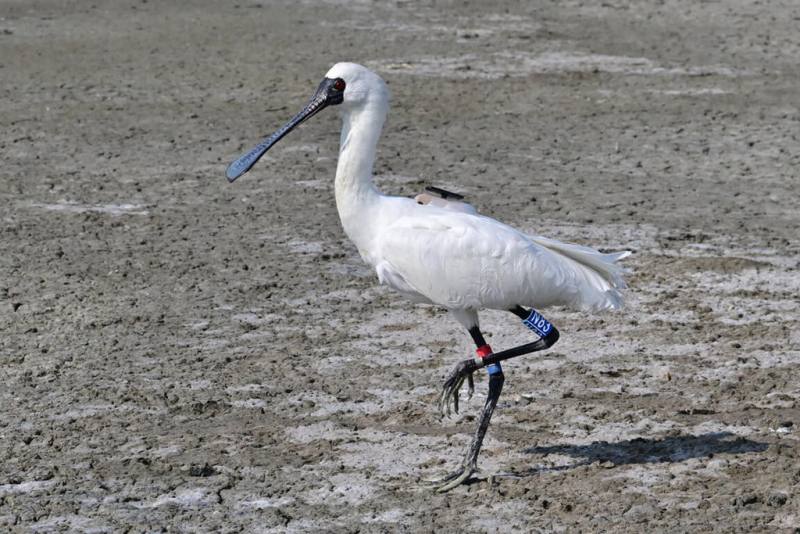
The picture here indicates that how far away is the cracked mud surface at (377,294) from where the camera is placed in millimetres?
6082

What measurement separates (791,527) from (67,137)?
824 cm

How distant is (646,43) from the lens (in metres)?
16.1

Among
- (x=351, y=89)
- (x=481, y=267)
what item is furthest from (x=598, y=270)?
(x=351, y=89)

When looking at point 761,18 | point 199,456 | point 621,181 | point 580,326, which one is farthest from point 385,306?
point 761,18

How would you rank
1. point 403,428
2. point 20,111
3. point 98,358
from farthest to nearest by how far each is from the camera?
point 20,111 → point 98,358 → point 403,428

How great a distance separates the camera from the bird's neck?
20.3 feet

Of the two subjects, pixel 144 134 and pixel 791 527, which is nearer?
pixel 791 527

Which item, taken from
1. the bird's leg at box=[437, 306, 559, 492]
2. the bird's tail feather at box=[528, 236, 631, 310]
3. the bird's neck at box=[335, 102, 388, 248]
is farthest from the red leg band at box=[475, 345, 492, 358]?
the bird's neck at box=[335, 102, 388, 248]

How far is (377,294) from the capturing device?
868 centimetres

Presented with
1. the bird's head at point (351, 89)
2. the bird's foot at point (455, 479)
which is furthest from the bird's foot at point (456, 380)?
the bird's head at point (351, 89)

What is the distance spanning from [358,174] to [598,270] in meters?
1.07

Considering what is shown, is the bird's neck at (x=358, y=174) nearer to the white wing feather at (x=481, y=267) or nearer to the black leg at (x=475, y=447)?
the white wing feather at (x=481, y=267)

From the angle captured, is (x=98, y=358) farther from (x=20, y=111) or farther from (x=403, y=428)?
(x=20, y=111)

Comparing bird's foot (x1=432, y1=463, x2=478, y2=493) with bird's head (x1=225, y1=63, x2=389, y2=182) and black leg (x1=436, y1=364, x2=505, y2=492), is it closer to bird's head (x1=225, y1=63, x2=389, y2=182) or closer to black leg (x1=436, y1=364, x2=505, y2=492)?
black leg (x1=436, y1=364, x2=505, y2=492)
